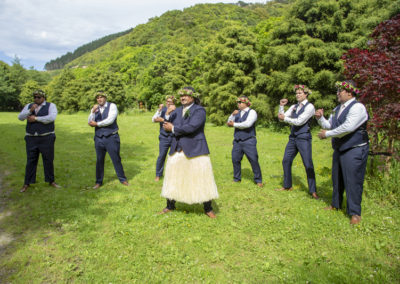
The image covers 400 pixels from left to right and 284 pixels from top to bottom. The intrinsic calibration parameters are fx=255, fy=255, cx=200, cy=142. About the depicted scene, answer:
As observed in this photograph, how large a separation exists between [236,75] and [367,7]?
36.6ft

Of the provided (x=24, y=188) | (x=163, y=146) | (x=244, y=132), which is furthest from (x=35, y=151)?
(x=244, y=132)

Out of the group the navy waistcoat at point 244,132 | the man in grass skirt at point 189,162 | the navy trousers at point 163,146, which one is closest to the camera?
the man in grass skirt at point 189,162

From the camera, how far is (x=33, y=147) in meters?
7.10

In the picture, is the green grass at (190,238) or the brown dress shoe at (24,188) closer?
the green grass at (190,238)

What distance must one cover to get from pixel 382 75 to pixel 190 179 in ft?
16.3

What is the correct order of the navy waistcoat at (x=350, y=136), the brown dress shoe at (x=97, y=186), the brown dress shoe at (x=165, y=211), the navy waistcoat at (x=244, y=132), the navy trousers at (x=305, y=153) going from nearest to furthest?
the navy waistcoat at (x=350, y=136) → the brown dress shoe at (x=165, y=211) → the navy trousers at (x=305, y=153) → the navy waistcoat at (x=244, y=132) → the brown dress shoe at (x=97, y=186)

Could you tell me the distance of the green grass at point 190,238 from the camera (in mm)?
3824

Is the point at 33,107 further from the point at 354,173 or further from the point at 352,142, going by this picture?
the point at 354,173

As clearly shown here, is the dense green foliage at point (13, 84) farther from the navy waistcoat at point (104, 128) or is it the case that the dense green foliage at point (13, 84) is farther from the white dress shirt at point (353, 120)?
the white dress shirt at point (353, 120)

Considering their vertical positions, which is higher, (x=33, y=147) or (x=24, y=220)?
(x=33, y=147)

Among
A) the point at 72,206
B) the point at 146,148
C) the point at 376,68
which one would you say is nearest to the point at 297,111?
the point at 376,68

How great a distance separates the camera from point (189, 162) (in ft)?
16.9

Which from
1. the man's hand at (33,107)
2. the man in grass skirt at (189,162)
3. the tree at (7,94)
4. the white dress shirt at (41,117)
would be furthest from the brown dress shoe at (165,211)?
the tree at (7,94)

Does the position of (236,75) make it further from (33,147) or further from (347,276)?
(347,276)
